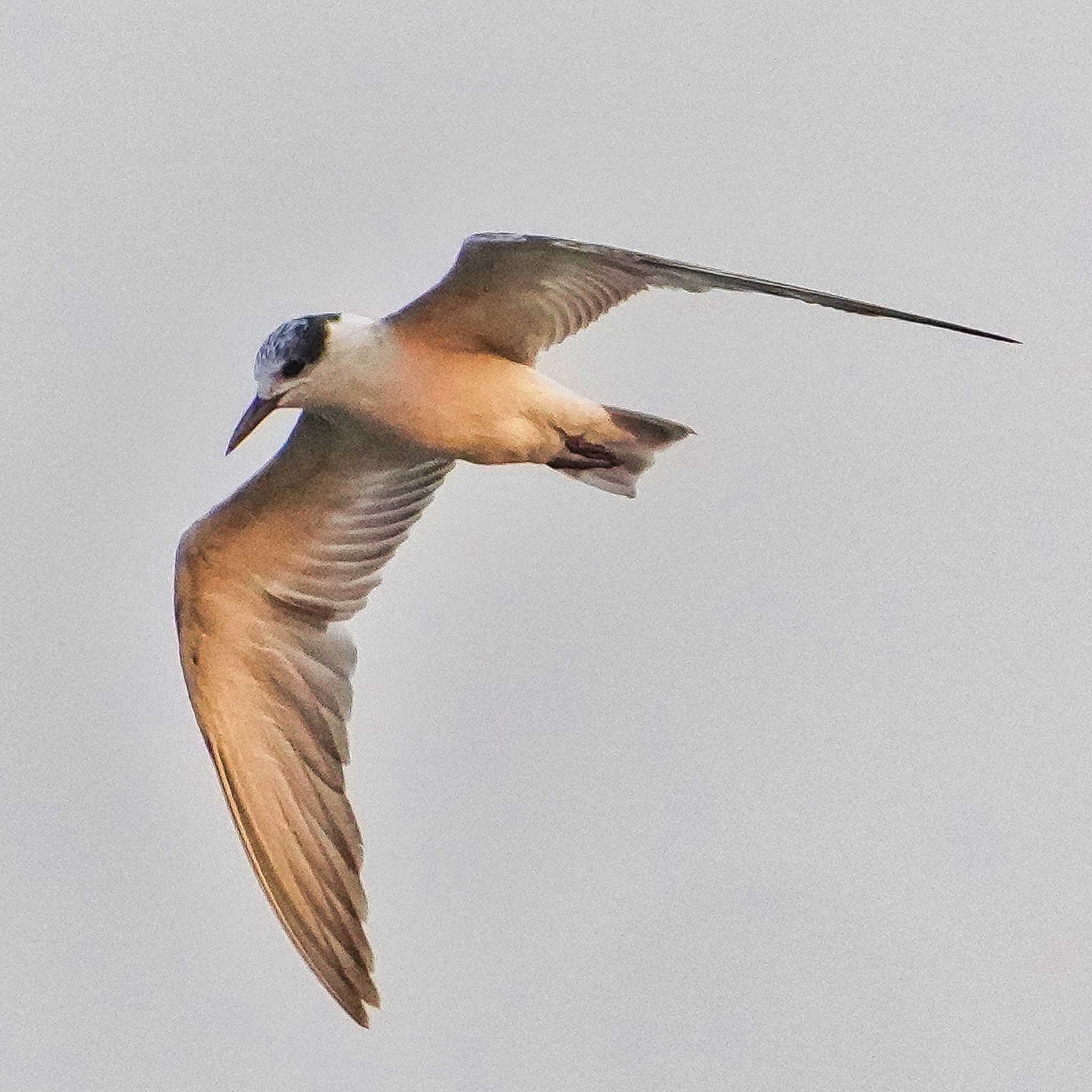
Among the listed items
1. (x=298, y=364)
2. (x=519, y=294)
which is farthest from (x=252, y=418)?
(x=519, y=294)

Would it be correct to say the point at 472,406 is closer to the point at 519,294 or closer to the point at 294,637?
the point at 519,294

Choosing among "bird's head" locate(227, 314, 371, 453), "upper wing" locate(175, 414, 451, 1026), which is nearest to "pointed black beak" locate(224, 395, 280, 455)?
"bird's head" locate(227, 314, 371, 453)

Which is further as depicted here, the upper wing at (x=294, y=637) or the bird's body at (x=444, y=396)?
the upper wing at (x=294, y=637)

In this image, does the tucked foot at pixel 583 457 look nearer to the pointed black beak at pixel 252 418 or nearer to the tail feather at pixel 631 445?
the tail feather at pixel 631 445

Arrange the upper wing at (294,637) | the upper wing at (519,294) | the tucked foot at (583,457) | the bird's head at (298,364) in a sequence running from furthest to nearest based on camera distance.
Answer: the upper wing at (294,637), the tucked foot at (583,457), the bird's head at (298,364), the upper wing at (519,294)

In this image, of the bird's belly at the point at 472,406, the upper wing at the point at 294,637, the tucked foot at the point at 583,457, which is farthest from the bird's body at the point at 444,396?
the upper wing at the point at 294,637

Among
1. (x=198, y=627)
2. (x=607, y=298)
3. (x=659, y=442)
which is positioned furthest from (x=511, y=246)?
(x=198, y=627)

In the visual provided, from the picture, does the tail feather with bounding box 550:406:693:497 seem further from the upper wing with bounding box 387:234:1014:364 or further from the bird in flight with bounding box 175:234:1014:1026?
the upper wing with bounding box 387:234:1014:364
